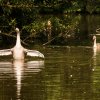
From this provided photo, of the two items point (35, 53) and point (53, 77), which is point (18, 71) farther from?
point (35, 53)

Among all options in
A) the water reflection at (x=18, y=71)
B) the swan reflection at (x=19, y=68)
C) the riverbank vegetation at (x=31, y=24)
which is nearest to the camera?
the water reflection at (x=18, y=71)

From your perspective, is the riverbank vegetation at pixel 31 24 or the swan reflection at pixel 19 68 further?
the riverbank vegetation at pixel 31 24

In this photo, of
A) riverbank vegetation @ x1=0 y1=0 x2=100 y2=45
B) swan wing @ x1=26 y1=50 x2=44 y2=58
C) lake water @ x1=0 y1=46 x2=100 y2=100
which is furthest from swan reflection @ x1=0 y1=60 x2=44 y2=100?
riverbank vegetation @ x1=0 y1=0 x2=100 y2=45

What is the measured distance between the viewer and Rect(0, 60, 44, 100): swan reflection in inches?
816

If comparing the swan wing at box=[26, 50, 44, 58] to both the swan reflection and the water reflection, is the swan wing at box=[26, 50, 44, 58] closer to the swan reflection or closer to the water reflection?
the swan reflection

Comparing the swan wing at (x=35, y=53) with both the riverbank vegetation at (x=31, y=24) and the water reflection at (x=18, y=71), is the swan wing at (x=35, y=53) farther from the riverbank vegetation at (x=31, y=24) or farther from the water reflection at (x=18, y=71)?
the riverbank vegetation at (x=31, y=24)

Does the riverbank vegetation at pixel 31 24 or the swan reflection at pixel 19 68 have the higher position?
the riverbank vegetation at pixel 31 24

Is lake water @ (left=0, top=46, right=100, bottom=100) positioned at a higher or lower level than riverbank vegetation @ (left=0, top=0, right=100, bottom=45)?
lower

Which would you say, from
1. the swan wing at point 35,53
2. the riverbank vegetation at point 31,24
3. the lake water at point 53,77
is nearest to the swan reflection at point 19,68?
the lake water at point 53,77

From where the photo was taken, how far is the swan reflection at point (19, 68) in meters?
20.7

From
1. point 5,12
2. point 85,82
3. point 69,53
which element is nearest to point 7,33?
point 5,12

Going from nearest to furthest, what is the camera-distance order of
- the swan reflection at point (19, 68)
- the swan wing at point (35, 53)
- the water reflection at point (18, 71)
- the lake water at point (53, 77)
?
1. the lake water at point (53, 77)
2. the water reflection at point (18, 71)
3. the swan reflection at point (19, 68)
4. the swan wing at point (35, 53)

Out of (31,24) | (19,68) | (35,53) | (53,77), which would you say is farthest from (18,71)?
(31,24)

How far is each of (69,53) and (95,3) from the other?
261ft
